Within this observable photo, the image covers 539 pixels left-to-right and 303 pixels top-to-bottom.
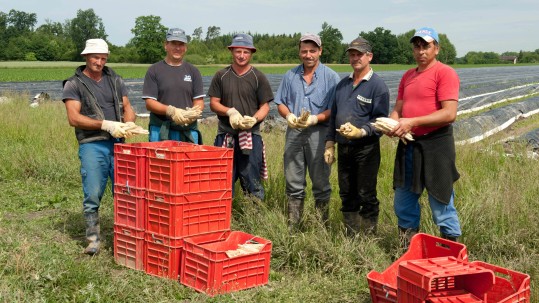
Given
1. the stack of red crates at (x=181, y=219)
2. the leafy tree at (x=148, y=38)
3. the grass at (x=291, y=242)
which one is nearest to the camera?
the grass at (x=291, y=242)

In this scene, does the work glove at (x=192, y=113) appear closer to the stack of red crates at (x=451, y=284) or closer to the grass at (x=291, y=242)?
the grass at (x=291, y=242)

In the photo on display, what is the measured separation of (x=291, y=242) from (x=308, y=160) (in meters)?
0.85

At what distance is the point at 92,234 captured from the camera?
5000mm

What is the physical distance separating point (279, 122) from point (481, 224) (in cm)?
683

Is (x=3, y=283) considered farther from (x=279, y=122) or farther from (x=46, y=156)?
(x=279, y=122)

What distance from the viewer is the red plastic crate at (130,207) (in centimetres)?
450

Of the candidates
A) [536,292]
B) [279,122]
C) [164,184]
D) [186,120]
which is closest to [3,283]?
[164,184]

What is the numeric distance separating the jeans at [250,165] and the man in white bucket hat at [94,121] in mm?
1120

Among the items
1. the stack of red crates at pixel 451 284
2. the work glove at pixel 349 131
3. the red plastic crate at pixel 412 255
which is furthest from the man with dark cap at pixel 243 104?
the stack of red crates at pixel 451 284

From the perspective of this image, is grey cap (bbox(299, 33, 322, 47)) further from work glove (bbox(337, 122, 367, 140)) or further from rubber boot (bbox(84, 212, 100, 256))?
rubber boot (bbox(84, 212, 100, 256))

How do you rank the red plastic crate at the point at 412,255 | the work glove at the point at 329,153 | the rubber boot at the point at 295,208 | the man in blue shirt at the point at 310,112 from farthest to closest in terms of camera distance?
the rubber boot at the point at 295,208, the man in blue shirt at the point at 310,112, the work glove at the point at 329,153, the red plastic crate at the point at 412,255

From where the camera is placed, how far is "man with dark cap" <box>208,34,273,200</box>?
5.49 meters

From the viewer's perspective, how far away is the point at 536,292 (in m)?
3.63

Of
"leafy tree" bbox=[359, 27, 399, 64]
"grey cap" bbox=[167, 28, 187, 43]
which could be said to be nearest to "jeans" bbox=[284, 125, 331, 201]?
"grey cap" bbox=[167, 28, 187, 43]
